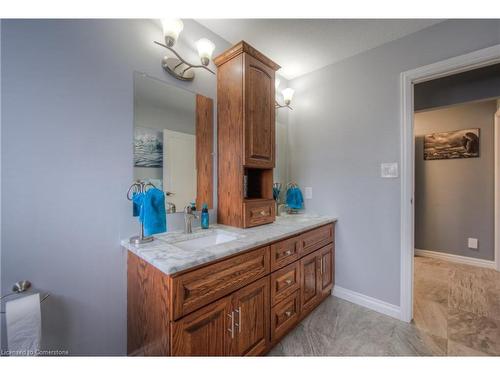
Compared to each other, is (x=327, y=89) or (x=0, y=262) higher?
(x=327, y=89)

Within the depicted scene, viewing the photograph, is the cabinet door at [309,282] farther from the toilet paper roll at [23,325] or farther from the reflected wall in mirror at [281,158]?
the toilet paper roll at [23,325]

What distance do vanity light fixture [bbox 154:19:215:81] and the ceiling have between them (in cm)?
32

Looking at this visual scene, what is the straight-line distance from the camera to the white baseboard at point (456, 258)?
2646mm

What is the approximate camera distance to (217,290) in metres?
1.00

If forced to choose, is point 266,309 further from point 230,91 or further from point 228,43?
point 228,43

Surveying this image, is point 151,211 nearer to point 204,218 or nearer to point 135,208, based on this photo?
point 135,208

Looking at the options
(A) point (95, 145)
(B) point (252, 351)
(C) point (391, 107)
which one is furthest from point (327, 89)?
(B) point (252, 351)

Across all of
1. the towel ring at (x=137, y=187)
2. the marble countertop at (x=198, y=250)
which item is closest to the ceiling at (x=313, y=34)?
the towel ring at (x=137, y=187)

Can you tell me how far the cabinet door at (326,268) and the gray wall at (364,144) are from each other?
0.12m

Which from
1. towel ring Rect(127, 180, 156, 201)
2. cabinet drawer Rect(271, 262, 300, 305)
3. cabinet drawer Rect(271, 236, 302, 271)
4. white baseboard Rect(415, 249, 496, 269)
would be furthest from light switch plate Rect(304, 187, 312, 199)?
white baseboard Rect(415, 249, 496, 269)

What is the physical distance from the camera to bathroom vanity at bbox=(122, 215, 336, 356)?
884 mm

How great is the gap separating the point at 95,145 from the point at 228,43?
140 cm

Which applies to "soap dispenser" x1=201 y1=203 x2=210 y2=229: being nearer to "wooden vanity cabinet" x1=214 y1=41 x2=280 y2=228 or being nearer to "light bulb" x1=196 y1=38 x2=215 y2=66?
"wooden vanity cabinet" x1=214 y1=41 x2=280 y2=228

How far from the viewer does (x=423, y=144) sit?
3.15 meters
